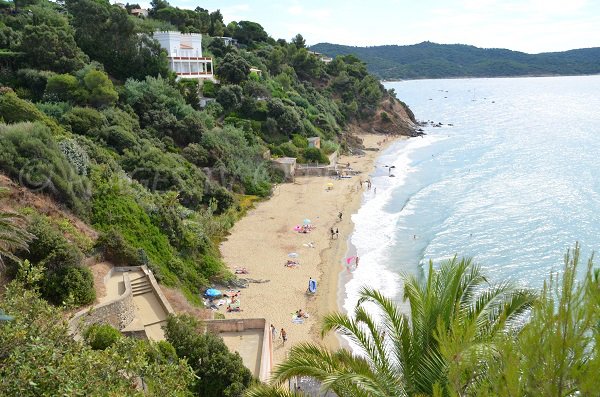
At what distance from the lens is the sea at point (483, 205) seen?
86.1 ft

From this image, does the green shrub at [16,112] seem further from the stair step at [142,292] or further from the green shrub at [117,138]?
the stair step at [142,292]

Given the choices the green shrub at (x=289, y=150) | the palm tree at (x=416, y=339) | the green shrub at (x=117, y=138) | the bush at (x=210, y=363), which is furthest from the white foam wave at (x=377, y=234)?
the green shrub at (x=117, y=138)

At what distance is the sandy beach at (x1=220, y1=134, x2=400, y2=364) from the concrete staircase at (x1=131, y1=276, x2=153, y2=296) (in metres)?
4.10

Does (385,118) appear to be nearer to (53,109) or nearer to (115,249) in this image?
(53,109)

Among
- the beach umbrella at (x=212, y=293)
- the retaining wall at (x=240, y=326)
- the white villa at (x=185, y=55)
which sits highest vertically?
the white villa at (x=185, y=55)

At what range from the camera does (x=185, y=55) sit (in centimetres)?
5209

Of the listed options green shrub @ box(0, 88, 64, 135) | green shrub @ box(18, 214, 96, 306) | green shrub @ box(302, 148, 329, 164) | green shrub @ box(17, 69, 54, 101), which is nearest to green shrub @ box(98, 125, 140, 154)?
green shrub @ box(0, 88, 64, 135)

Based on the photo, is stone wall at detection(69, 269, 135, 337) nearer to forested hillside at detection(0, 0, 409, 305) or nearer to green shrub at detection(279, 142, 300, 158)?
forested hillside at detection(0, 0, 409, 305)

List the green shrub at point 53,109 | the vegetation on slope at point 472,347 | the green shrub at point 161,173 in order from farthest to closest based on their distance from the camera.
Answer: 1. the green shrub at point 53,109
2. the green shrub at point 161,173
3. the vegetation on slope at point 472,347

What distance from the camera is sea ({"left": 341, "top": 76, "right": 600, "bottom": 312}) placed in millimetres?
26234

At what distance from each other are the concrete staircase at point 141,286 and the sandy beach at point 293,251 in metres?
4.10

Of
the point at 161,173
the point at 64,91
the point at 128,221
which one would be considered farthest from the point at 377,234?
the point at 64,91

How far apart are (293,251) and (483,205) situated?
701 inches

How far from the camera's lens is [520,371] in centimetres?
389
